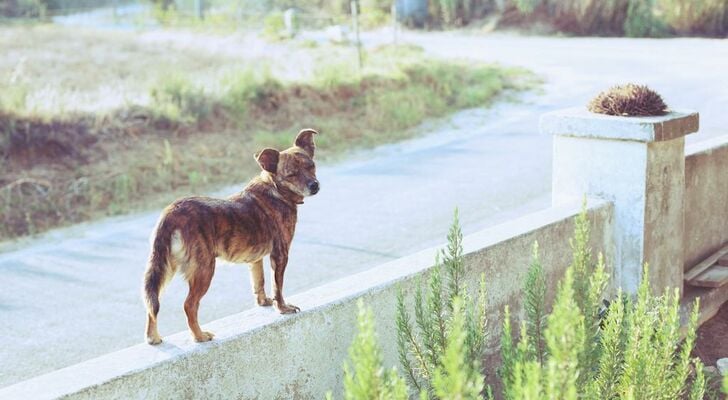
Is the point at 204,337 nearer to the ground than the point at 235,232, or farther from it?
nearer to the ground

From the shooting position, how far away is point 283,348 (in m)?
4.11

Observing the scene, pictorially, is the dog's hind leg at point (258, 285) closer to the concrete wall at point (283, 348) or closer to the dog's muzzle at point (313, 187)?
the concrete wall at point (283, 348)

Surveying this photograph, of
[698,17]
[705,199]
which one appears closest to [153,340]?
[705,199]

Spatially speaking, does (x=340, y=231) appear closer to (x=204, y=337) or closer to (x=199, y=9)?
(x=204, y=337)

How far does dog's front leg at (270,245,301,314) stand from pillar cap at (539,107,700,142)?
2.73 m

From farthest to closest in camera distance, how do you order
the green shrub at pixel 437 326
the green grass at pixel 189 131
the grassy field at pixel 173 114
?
the grassy field at pixel 173 114
the green grass at pixel 189 131
the green shrub at pixel 437 326

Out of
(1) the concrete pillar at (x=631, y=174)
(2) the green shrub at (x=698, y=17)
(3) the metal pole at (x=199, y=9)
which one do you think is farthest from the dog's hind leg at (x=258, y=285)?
(3) the metal pole at (x=199, y=9)

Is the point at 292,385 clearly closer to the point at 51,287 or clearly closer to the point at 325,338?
the point at 325,338

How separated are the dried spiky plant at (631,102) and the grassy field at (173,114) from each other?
6731 millimetres

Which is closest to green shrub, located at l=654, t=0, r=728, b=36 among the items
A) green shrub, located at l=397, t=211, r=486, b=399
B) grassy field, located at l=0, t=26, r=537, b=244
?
grassy field, located at l=0, t=26, r=537, b=244

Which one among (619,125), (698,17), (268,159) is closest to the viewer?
(268,159)

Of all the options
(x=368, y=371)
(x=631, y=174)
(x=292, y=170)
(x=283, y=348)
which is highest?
(x=292, y=170)

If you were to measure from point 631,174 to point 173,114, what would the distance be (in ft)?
30.5

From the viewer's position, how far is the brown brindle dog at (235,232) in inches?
146
